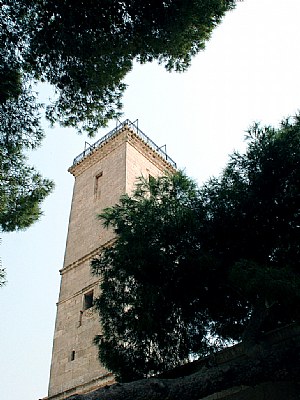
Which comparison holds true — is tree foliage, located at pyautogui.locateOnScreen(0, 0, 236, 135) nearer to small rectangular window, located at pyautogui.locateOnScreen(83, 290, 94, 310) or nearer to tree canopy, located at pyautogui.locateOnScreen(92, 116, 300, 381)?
tree canopy, located at pyautogui.locateOnScreen(92, 116, 300, 381)

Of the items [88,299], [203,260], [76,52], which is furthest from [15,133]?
[88,299]

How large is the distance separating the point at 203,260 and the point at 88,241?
29.4 feet

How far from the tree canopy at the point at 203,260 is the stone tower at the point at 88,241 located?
4.25 m

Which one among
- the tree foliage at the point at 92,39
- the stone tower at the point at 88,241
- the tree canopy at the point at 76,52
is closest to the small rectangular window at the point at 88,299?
the stone tower at the point at 88,241

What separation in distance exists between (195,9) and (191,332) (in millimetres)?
5602

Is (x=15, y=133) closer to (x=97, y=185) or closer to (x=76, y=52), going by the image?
(x=76, y=52)

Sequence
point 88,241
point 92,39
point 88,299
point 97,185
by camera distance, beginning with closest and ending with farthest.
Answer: point 92,39 < point 88,299 < point 88,241 < point 97,185

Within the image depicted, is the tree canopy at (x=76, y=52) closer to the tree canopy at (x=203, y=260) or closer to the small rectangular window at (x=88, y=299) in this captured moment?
the tree canopy at (x=203, y=260)

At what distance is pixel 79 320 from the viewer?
12.7 metres

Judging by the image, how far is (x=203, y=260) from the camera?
624cm

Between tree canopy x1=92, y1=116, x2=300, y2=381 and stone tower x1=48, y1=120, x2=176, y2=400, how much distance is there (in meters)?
4.25

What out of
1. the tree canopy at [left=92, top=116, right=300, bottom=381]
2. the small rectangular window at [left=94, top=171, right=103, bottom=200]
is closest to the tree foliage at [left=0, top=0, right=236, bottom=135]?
the tree canopy at [left=92, top=116, right=300, bottom=381]

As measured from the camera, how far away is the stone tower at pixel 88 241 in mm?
11539

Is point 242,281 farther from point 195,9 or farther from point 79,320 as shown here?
point 79,320
